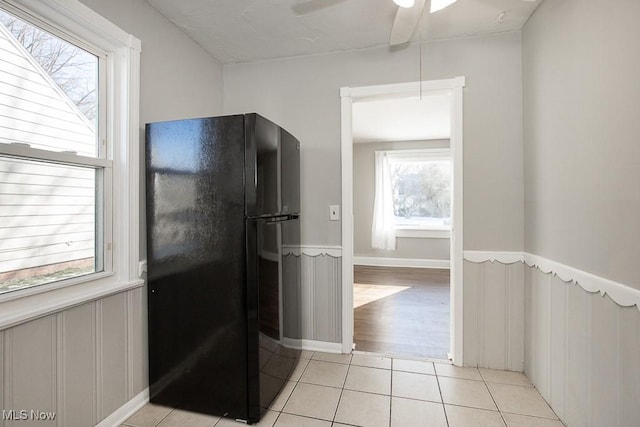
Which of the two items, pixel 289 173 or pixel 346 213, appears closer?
pixel 289 173

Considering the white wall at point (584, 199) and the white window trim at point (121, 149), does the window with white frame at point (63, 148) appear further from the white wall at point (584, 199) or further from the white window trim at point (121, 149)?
the white wall at point (584, 199)

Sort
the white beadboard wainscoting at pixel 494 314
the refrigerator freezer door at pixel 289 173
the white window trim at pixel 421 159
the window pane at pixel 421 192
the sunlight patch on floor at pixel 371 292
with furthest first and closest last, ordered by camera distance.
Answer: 1. the window pane at pixel 421 192
2. the white window trim at pixel 421 159
3. the sunlight patch on floor at pixel 371 292
4. the white beadboard wainscoting at pixel 494 314
5. the refrigerator freezer door at pixel 289 173

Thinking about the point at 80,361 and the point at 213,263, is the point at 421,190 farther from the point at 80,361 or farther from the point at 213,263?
the point at 80,361

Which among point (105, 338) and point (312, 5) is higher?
point (312, 5)

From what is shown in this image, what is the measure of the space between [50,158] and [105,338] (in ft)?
3.00

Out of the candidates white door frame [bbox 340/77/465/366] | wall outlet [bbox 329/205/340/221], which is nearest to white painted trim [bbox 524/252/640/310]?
white door frame [bbox 340/77/465/366]

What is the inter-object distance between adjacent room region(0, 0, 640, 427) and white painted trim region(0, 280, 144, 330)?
0.01 meters

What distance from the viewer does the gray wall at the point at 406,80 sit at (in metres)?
2.06

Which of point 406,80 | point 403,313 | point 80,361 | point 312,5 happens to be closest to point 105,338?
point 80,361

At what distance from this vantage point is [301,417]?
1.61 meters

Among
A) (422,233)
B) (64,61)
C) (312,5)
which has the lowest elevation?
(422,233)

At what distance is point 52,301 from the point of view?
130 cm

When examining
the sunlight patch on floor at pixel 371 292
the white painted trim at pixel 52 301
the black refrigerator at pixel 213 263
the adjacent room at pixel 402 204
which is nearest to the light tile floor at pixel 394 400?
the black refrigerator at pixel 213 263

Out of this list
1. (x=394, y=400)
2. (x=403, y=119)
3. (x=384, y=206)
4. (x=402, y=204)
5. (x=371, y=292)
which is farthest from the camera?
(x=402, y=204)
